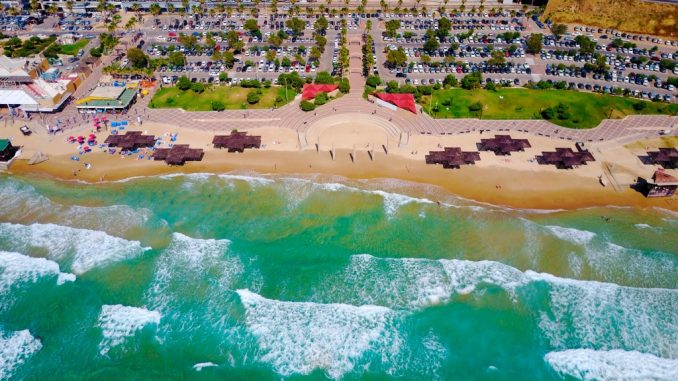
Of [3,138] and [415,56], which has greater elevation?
[415,56]

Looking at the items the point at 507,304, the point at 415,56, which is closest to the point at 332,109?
the point at 415,56

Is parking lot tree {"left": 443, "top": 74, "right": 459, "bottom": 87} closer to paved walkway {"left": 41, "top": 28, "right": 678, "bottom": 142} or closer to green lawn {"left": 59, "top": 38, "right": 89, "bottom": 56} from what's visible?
paved walkway {"left": 41, "top": 28, "right": 678, "bottom": 142}

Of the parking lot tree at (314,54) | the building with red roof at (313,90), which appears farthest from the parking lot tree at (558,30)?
the building with red roof at (313,90)

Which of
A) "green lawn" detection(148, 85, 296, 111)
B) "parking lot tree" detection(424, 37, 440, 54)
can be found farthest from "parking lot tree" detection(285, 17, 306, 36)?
"parking lot tree" detection(424, 37, 440, 54)

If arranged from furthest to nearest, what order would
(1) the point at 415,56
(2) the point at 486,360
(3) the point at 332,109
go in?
(1) the point at 415,56
(3) the point at 332,109
(2) the point at 486,360

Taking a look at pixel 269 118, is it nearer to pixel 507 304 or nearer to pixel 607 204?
pixel 507 304
